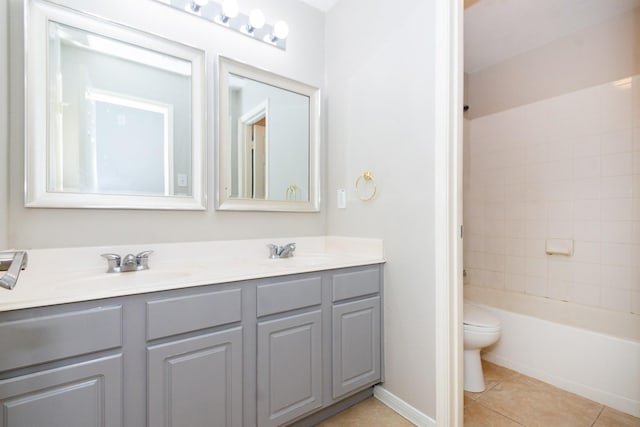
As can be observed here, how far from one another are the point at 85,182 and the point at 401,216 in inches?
59.2

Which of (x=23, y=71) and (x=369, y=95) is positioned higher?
(x=369, y=95)

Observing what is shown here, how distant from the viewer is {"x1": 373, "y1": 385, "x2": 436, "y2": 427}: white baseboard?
1.45m

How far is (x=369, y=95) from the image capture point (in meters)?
1.79

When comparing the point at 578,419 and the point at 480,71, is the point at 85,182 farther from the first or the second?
the point at 480,71

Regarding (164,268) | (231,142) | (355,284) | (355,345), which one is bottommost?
(355,345)

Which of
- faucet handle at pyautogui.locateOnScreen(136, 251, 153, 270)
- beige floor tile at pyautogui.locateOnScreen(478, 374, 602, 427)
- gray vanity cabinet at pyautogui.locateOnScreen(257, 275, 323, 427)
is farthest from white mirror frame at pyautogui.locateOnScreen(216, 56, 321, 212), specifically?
beige floor tile at pyautogui.locateOnScreen(478, 374, 602, 427)

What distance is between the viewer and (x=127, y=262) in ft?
4.46

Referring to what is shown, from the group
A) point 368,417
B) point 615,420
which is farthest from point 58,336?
point 615,420

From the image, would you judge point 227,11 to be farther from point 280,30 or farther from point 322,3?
point 322,3

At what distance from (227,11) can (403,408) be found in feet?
7.54

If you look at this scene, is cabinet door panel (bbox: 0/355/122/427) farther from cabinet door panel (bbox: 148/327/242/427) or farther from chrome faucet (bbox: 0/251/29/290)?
chrome faucet (bbox: 0/251/29/290)

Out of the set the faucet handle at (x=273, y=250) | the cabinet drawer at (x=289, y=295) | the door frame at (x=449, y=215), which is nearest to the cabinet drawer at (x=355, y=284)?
the cabinet drawer at (x=289, y=295)

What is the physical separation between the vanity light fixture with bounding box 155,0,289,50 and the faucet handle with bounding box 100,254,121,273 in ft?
4.13

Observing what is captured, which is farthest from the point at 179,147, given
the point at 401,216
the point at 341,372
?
the point at 341,372
